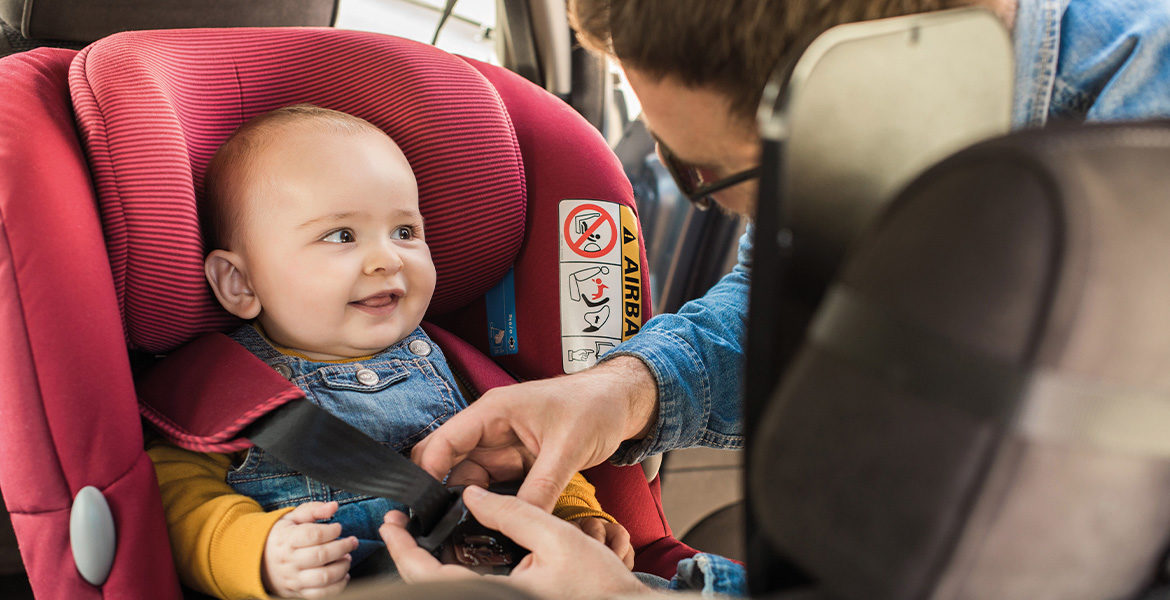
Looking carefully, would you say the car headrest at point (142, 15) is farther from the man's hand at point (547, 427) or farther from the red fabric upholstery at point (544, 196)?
the man's hand at point (547, 427)

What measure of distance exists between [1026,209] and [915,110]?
0.48 feet

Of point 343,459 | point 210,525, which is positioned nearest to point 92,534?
point 210,525

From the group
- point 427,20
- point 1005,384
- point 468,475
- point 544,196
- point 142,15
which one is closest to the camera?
point 1005,384

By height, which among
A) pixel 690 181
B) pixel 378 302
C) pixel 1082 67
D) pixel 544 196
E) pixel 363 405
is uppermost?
pixel 1082 67

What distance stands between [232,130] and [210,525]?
513 mm

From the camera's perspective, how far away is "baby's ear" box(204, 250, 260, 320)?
109cm

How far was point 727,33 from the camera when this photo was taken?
2.32 feet

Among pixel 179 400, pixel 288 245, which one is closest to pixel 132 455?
pixel 179 400

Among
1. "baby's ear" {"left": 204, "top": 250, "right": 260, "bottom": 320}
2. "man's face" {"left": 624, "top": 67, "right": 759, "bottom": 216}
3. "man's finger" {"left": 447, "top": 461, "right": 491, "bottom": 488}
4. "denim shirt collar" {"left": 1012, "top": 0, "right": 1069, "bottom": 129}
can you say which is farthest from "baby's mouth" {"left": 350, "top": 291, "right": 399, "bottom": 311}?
"denim shirt collar" {"left": 1012, "top": 0, "right": 1069, "bottom": 129}

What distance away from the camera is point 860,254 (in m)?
0.44

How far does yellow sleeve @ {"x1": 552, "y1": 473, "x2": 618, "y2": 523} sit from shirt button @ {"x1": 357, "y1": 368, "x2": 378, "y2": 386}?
286 millimetres

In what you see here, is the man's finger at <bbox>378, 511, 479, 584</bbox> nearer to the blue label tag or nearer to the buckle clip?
the buckle clip

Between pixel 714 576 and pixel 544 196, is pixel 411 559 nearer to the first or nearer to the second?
pixel 714 576

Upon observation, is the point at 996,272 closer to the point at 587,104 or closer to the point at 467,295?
the point at 467,295
